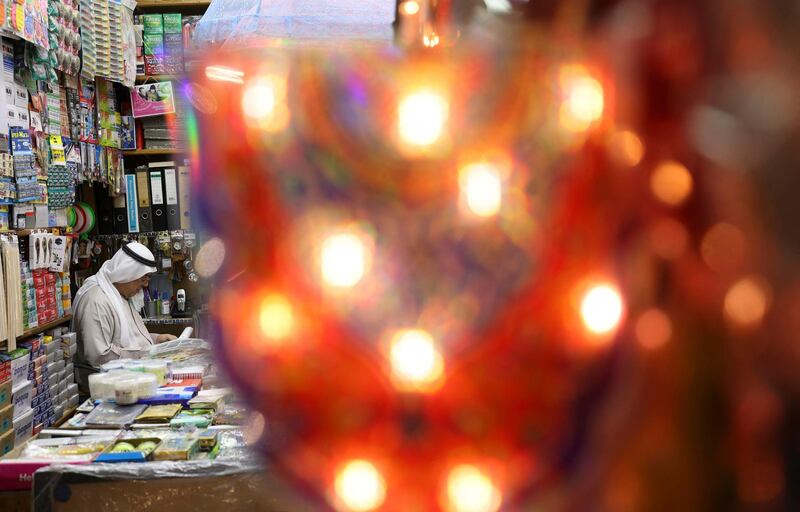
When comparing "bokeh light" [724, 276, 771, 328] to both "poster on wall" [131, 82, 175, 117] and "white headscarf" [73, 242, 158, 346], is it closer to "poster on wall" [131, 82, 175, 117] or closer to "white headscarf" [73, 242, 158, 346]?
"white headscarf" [73, 242, 158, 346]

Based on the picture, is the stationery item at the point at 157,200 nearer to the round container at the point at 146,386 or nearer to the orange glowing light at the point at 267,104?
the round container at the point at 146,386

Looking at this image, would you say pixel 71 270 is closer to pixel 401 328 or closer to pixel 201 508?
pixel 201 508

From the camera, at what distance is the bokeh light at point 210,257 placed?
0.51 metres

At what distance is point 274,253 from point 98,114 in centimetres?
442

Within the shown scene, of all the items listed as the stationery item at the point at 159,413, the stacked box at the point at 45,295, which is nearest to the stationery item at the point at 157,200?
the stacked box at the point at 45,295

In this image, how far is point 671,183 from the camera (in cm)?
50

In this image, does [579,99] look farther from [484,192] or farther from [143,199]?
[143,199]

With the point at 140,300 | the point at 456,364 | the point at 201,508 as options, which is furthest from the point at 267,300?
the point at 140,300

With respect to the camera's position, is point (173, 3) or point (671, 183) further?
point (173, 3)

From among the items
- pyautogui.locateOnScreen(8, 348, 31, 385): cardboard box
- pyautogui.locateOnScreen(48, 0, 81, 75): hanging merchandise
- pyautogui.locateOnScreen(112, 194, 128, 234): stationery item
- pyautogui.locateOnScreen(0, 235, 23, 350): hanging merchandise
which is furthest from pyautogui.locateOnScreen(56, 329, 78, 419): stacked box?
pyautogui.locateOnScreen(48, 0, 81, 75): hanging merchandise

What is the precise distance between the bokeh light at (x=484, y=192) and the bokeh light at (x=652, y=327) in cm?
14

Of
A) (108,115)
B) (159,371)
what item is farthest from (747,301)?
(108,115)

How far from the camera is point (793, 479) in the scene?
1.64 feet

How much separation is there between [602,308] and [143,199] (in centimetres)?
482
